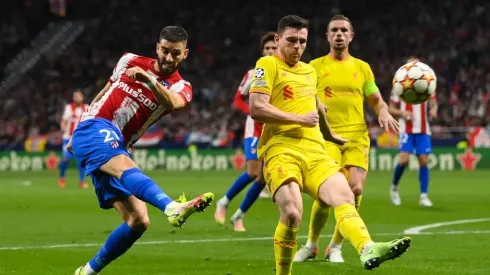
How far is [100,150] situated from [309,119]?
67.8 inches

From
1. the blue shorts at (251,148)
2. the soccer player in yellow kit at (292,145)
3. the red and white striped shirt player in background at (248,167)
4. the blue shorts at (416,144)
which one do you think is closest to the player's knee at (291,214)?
the soccer player in yellow kit at (292,145)

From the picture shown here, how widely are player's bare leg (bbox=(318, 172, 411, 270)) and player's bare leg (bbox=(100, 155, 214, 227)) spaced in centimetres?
116

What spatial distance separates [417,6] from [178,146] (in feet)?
42.6

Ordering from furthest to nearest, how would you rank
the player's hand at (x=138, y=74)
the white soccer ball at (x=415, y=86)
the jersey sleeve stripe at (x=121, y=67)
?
the white soccer ball at (x=415, y=86), the jersey sleeve stripe at (x=121, y=67), the player's hand at (x=138, y=74)

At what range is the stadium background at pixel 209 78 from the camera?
22562 mm

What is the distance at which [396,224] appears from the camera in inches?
542

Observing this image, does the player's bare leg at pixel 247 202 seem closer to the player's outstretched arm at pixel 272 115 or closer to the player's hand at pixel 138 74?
the player's outstretched arm at pixel 272 115

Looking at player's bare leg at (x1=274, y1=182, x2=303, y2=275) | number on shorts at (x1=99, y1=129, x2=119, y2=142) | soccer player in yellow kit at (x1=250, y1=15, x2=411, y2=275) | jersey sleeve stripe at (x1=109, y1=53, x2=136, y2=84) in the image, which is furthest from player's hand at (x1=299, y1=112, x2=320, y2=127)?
jersey sleeve stripe at (x1=109, y1=53, x2=136, y2=84)

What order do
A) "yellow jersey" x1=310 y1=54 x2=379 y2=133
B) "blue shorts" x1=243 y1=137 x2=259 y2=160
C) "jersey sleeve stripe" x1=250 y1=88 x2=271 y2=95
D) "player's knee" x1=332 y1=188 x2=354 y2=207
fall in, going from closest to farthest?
"player's knee" x1=332 y1=188 x2=354 y2=207
"jersey sleeve stripe" x1=250 y1=88 x2=271 y2=95
"yellow jersey" x1=310 y1=54 x2=379 y2=133
"blue shorts" x1=243 y1=137 x2=259 y2=160

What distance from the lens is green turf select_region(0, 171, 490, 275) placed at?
920 cm

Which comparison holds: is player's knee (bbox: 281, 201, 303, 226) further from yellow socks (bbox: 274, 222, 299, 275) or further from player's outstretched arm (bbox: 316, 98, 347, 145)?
player's outstretched arm (bbox: 316, 98, 347, 145)

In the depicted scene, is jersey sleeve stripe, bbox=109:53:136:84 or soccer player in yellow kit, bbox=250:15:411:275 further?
jersey sleeve stripe, bbox=109:53:136:84

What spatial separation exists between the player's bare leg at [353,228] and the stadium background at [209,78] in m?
7.57

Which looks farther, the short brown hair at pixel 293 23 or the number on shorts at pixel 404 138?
the number on shorts at pixel 404 138
